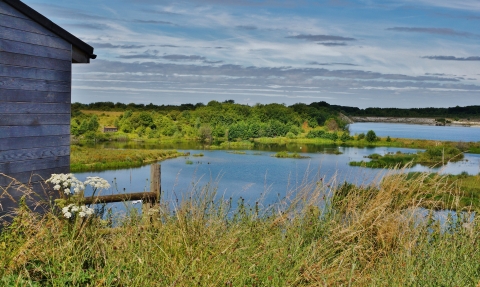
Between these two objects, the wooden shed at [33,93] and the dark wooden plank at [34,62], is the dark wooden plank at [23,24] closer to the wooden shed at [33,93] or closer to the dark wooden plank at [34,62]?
the wooden shed at [33,93]

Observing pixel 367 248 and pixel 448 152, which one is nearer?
pixel 367 248

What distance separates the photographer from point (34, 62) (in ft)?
21.3

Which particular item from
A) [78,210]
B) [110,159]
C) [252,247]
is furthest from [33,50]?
[110,159]

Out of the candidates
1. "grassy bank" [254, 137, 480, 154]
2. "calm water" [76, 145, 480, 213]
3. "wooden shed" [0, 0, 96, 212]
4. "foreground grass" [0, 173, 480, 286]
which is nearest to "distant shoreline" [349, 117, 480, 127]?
Answer: "grassy bank" [254, 137, 480, 154]

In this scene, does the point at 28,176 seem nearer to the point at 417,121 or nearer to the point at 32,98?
the point at 32,98

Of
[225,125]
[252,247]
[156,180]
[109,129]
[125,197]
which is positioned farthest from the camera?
[225,125]

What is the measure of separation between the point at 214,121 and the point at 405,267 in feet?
208

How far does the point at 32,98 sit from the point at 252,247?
141 inches

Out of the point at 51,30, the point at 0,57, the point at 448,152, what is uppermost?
the point at 51,30

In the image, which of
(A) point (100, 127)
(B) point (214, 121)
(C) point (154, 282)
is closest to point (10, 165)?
(C) point (154, 282)

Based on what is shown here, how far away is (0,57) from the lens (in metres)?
6.12

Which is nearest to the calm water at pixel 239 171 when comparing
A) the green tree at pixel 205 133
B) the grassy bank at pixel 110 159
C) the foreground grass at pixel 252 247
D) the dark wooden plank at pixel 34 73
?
the grassy bank at pixel 110 159

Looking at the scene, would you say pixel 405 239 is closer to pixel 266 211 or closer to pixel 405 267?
pixel 405 267

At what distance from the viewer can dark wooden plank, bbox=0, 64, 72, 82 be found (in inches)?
244
